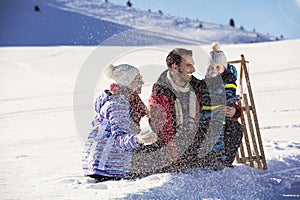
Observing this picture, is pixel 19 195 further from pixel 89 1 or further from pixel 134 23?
pixel 89 1

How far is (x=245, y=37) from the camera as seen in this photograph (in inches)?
1511

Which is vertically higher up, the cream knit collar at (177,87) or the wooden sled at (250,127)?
the cream knit collar at (177,87)

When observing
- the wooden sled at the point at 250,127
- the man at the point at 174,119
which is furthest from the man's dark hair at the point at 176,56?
the wooden sled at the point at 250,127

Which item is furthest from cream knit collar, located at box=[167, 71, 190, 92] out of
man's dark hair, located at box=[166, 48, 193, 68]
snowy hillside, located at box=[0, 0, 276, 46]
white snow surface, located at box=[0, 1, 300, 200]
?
snowy hillside, located at box=[0, 0, 276, 46]

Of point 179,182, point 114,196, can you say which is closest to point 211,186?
point 179,182

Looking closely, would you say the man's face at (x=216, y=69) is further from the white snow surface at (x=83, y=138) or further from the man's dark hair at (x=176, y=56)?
the white snow surface at (x=83, y=138)

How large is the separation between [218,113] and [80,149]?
2.37 meters

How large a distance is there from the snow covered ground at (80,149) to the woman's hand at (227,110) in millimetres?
449

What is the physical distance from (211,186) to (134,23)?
107ft

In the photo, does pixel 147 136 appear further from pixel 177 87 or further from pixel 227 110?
pixel 227 110

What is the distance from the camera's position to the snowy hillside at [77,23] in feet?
104

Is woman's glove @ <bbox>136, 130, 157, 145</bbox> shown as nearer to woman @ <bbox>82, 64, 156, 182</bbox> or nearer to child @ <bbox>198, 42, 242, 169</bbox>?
woman @ <bbox>82, 64, 156, 182</bbox>

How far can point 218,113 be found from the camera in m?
3.45

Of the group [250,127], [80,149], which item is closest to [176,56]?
[250,127]
